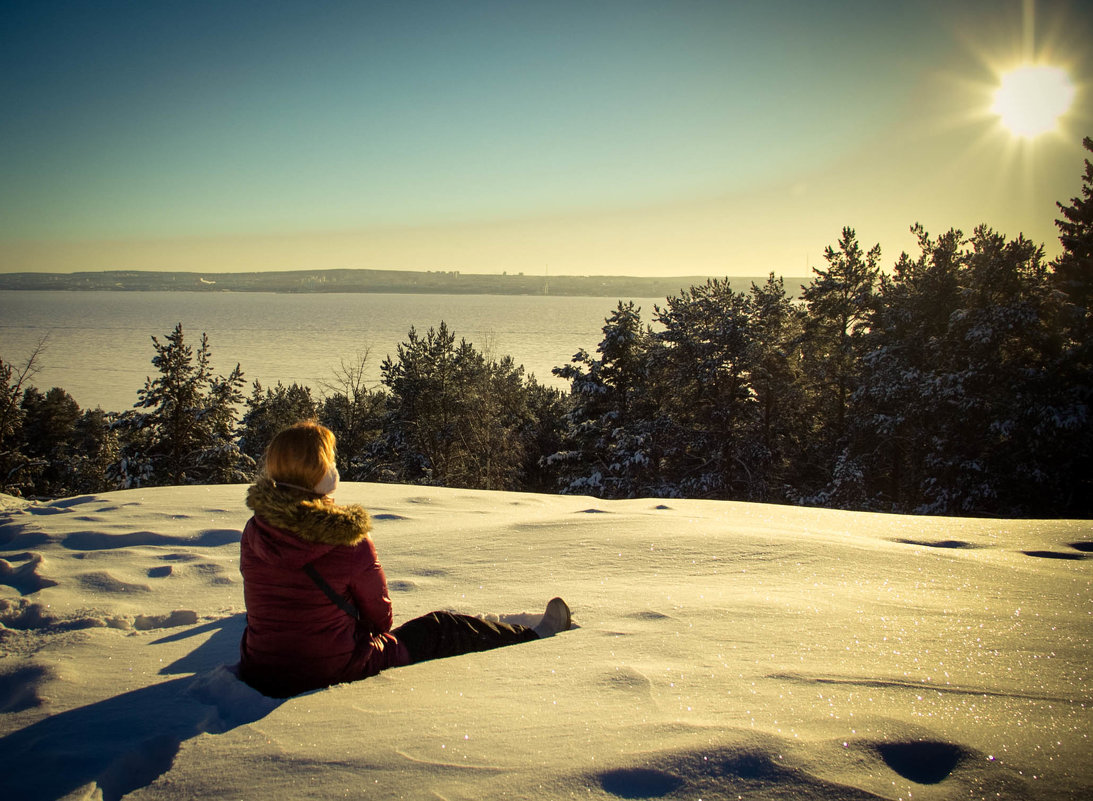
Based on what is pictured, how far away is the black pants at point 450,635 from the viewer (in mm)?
2418

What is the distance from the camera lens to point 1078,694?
188 centimetres

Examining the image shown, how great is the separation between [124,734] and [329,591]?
2.37 feet

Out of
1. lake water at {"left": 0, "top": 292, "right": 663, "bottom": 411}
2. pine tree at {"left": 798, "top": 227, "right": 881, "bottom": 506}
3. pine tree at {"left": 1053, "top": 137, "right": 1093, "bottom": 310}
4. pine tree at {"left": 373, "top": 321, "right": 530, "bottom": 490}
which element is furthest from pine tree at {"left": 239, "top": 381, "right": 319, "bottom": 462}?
pine tree at {"left": 1053, "top": 137, "right": 1093, "bottom": 310}

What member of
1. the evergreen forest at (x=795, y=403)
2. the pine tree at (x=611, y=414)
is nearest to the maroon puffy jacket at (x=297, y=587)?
the evergreen forest at (x=795, y=403)

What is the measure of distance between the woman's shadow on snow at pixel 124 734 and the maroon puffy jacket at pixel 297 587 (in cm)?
12

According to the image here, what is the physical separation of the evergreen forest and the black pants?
1799cm

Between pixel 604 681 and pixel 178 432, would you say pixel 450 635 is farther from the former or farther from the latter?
pixel 178 432

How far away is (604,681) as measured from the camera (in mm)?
2033

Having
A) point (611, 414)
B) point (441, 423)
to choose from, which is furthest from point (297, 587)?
point (441, 423)

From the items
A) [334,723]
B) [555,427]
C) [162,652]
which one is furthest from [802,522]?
[555,427]

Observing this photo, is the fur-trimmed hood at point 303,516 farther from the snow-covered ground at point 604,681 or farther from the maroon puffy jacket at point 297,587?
the snow-covered ground at point 604,681

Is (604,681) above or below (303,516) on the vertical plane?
below

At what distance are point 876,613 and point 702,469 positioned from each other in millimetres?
19452

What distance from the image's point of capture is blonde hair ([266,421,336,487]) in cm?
212
